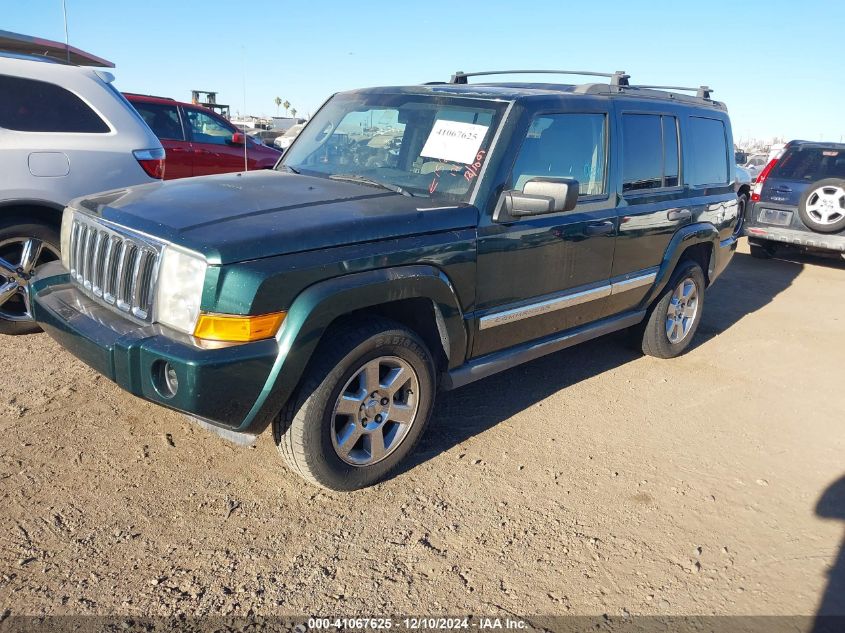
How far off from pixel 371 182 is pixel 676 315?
295 centimetres

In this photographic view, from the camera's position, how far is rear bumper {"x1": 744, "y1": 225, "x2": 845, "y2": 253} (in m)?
8.49

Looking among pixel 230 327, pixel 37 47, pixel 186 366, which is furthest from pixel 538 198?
pixel 37 47

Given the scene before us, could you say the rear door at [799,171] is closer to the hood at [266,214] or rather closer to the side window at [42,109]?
the hood at [266,214]

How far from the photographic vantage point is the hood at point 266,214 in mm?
2658

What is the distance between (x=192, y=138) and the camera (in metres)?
9.06

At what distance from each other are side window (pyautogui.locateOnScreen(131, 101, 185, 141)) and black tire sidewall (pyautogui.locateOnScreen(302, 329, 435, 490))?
6.94 metres

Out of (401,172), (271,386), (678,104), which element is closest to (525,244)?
(401,172)

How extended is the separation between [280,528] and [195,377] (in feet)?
2.67

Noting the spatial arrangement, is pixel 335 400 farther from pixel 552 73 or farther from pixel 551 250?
pixel 552 73

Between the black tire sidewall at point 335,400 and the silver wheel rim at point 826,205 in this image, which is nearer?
the black tire sidewall at point 335,400

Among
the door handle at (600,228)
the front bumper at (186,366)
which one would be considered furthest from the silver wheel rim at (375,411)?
the door handle at (600,228)

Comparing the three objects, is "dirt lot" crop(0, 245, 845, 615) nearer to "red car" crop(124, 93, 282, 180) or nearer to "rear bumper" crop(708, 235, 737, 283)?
"rear bumper" crop(708, 235, 737, 283)

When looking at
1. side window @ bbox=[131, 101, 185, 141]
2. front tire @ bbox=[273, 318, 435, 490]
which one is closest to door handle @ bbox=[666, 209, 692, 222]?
front tire @ bbox=[273, 318, 435, 490]

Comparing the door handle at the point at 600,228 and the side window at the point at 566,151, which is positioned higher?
the side window at the point at 566,151
